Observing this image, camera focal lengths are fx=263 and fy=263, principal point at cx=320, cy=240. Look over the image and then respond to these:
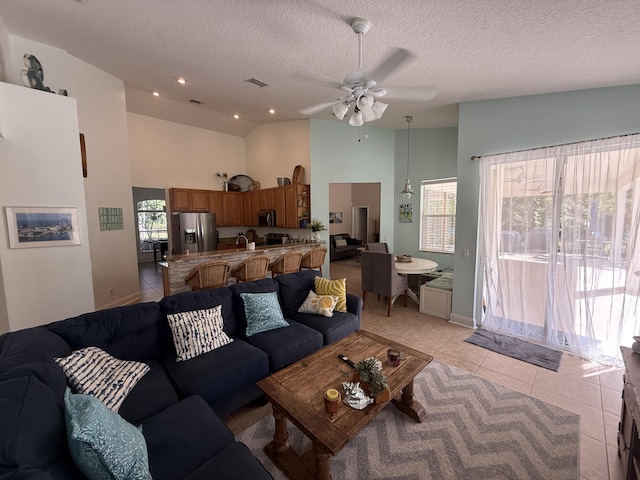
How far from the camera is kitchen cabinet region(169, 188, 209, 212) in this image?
6371mm

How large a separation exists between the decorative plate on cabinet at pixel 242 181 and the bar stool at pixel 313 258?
11.5ft

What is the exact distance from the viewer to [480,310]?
3.89 meters

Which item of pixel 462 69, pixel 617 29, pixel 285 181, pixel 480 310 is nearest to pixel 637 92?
pixel 617 29

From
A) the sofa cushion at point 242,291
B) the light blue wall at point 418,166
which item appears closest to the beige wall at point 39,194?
the sofa cushion at point 242,291

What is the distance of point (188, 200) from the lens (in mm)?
6551

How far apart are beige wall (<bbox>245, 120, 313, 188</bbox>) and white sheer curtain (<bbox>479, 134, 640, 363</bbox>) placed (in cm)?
338

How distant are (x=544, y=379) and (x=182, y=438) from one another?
3.34 metres

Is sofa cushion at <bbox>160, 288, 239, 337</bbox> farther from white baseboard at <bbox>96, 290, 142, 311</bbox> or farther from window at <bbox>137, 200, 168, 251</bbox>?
window at <bbox>137, 200, 168, 251</bbox>

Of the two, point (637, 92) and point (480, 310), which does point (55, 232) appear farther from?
point (637, 92)

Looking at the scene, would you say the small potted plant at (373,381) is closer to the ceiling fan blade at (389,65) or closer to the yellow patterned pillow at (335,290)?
the yellow patterned pillow at (335,290)

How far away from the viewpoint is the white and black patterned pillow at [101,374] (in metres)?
1.60

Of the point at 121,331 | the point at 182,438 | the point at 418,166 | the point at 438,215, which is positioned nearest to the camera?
the point at 182,438

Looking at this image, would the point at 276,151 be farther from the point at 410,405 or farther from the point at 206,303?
the point at 410,405

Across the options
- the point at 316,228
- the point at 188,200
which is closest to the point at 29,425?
the point at 316,228
